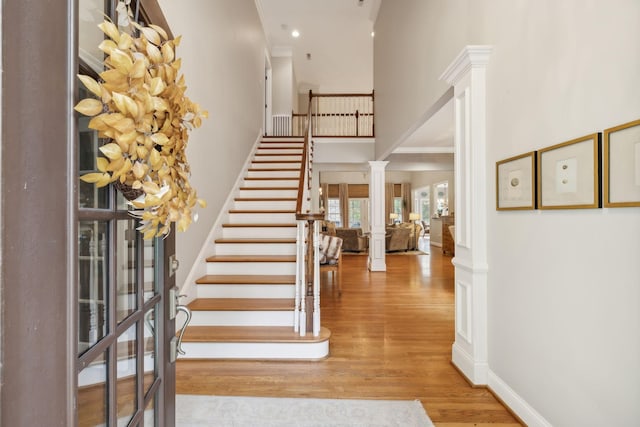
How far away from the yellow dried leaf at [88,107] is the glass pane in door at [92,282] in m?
0.26

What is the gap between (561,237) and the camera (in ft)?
5.16

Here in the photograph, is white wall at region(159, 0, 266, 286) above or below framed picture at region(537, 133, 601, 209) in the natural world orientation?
above

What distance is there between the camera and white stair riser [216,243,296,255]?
3.67m

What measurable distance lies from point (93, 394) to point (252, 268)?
263cm

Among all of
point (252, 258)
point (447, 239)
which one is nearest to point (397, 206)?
point (447, 239)

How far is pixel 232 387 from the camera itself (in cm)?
225

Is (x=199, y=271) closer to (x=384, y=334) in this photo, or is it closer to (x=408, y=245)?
(x=384, y=334)

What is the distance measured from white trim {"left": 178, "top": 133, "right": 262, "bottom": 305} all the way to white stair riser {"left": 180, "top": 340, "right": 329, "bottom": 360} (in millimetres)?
440

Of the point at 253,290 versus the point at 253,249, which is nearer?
the point at 253,290

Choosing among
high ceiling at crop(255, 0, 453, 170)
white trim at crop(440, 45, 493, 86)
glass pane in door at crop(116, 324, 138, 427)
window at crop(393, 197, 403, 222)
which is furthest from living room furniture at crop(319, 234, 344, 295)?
window at crop(393, 197, 403, 222)

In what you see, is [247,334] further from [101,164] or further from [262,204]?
[101,164]

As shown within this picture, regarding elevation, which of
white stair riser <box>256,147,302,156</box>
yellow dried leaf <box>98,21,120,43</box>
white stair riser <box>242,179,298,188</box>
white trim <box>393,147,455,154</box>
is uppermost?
white trim <box>393,147,455,154</box>

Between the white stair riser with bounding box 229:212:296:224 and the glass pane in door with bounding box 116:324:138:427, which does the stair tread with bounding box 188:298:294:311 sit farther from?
the glass pane in door with bounding box 116:324:138:427

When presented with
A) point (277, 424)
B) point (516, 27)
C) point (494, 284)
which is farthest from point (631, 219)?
point (277, 424)
